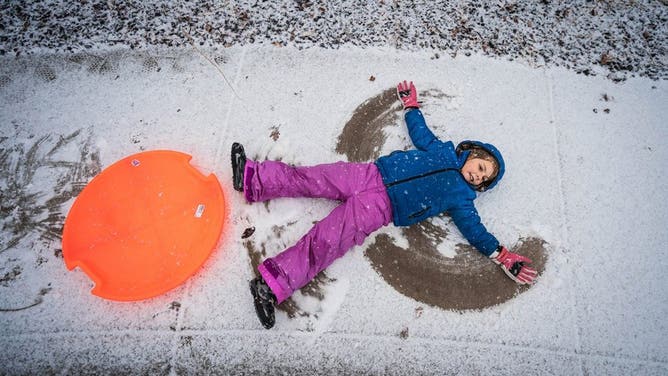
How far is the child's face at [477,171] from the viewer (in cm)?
219

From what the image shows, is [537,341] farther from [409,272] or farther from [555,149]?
[555,149]

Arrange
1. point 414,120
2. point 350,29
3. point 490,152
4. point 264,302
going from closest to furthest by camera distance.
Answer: point 264,302 → point 490,152 → point 414,120 → point 350,29

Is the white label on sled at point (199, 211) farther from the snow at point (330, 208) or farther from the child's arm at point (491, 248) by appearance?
the child's arm at point (491, 248)

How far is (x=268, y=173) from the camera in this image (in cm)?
212

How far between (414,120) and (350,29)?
90 cm

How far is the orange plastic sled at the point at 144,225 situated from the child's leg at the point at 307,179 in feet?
0.74

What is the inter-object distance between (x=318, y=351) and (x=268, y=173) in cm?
94

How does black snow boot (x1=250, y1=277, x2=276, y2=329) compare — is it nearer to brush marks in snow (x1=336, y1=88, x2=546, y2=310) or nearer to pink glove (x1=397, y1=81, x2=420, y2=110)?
brush marks in snow (x1=336, y1=88, x2=546, y2=310)

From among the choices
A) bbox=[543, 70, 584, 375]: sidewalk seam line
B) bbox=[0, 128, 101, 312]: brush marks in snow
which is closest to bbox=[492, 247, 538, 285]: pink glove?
bbox=[543, 70, 584, 375]: sidewalk seam line

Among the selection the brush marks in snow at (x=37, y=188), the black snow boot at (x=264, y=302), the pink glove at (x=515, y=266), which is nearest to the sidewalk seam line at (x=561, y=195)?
the pink glove at (x=515, y=266)

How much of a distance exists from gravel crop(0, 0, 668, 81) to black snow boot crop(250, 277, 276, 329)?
65.9 inches

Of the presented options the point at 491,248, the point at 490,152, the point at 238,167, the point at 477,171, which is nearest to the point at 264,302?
the point at 238,167

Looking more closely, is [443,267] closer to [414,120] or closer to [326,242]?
[326,242]

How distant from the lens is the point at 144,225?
211 cm
